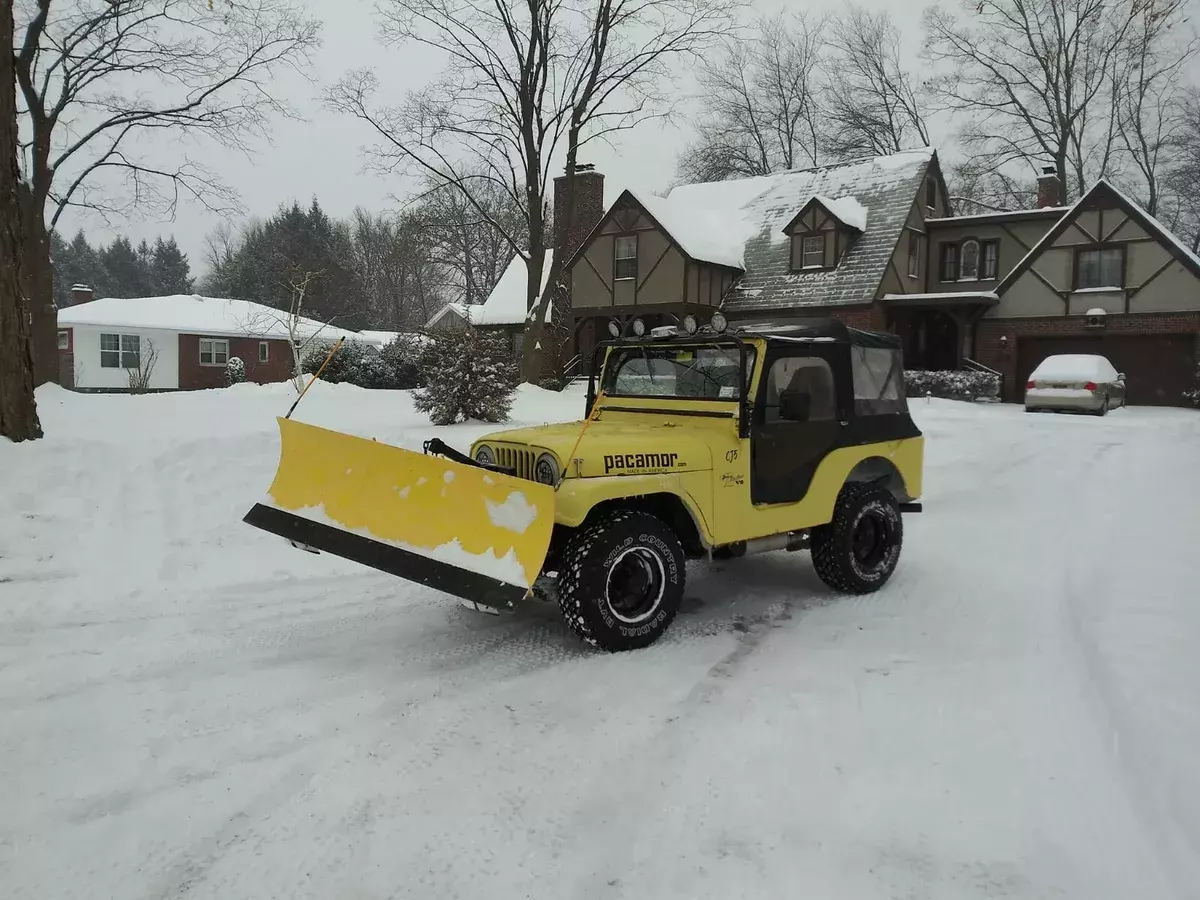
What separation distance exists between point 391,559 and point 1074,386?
63.3 feet

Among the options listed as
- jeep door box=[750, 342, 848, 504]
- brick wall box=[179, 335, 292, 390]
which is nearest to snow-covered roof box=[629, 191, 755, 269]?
brick wall box=[179, 335, 292, 390]

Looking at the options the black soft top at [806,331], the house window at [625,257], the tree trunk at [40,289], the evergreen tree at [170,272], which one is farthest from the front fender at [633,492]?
the evergreen tree at [170,272]

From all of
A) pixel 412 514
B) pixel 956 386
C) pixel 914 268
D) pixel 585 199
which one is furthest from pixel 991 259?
pixel 412 514

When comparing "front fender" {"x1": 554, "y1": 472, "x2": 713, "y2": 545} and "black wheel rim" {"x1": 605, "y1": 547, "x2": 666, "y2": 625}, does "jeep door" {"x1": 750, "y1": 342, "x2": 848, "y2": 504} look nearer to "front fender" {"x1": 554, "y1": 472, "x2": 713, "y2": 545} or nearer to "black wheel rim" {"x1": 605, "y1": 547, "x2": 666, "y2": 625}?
"front fender" {"x1": 554, "y1": 472, "x2": 713, "y2": 545}

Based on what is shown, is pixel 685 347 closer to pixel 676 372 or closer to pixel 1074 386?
pixel 676 372

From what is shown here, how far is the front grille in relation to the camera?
487cm

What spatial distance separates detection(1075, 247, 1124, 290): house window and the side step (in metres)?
26.0

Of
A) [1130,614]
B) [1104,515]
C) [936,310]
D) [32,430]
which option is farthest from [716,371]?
[936,310]

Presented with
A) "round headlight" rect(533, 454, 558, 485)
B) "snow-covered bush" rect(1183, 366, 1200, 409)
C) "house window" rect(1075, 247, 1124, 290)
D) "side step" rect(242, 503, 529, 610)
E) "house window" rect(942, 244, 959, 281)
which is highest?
"house window" rect(942, 244, 959, 281)

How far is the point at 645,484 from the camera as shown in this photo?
4777mm

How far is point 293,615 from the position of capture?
17.8ft

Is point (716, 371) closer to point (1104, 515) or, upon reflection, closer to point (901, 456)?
point (901, 456)

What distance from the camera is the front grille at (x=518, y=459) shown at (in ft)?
16.0

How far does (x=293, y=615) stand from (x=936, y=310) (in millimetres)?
26076
